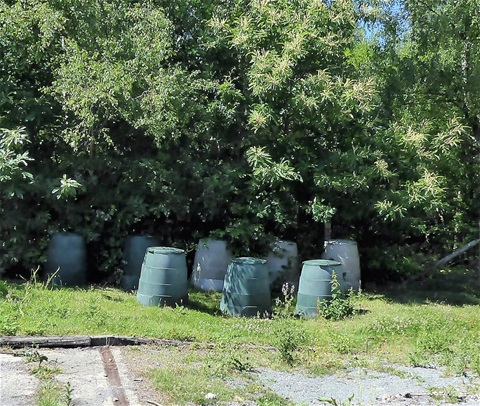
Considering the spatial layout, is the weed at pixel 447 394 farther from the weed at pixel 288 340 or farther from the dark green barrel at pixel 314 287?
the dark green barrel at pixel 314 287

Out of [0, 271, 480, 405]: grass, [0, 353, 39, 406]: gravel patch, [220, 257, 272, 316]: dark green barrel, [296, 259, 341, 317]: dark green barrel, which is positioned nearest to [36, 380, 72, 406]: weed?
[0, 353, 39, 406]: gravel patch

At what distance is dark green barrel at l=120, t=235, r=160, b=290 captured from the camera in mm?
10344

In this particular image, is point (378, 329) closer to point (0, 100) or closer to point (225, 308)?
point (225, 308)

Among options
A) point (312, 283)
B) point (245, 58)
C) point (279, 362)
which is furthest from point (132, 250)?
point (279, 362)

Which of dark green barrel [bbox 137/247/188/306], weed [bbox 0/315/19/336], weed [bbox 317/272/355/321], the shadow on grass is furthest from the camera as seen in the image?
the shadow on grass

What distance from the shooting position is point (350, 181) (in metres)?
10.3

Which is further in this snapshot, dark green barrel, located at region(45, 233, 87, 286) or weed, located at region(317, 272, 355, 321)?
dark green barrel, located at region(45, 233, 87, 286)

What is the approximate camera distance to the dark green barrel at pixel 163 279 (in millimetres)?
A: 8898

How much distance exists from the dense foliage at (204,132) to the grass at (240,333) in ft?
5.01

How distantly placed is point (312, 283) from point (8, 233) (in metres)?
4.64

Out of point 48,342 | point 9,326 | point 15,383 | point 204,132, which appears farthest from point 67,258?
point 15,383

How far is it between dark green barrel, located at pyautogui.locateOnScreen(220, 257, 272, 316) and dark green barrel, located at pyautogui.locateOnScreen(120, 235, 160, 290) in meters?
1.78

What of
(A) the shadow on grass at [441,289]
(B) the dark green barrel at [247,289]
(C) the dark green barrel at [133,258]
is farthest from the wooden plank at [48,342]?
(A) the shadow on grass at [441,289]

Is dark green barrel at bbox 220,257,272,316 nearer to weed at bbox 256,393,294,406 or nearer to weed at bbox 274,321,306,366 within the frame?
weed at bbox 274,321,306,366
